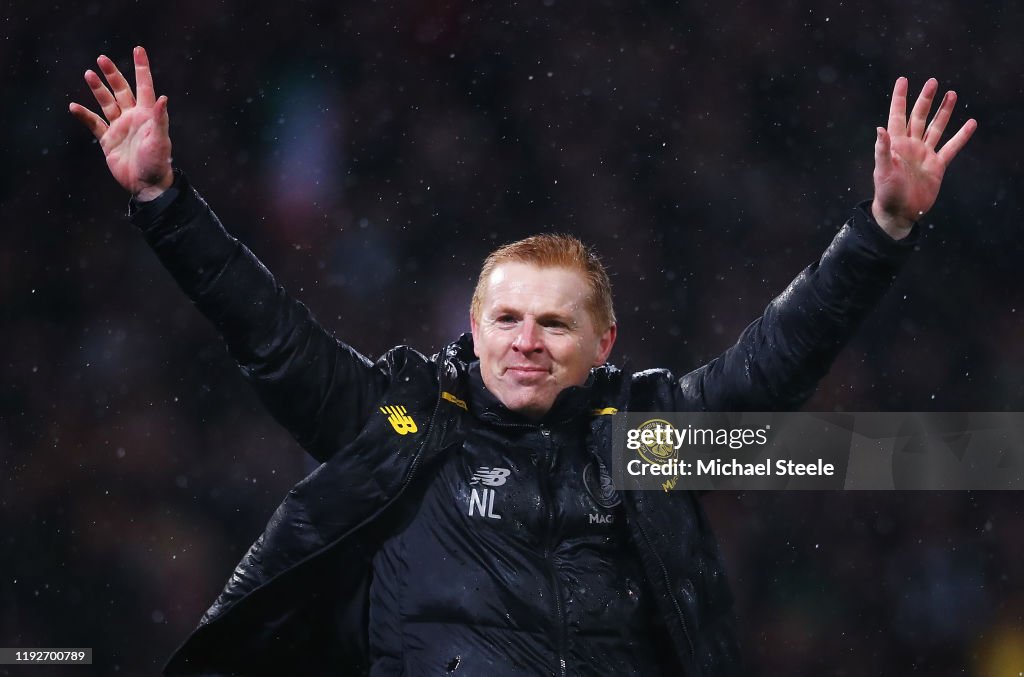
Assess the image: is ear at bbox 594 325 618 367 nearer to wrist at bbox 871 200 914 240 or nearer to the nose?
the nose

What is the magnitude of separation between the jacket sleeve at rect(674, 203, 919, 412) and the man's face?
0.36 m

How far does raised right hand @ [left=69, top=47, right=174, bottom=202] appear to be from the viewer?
300cm

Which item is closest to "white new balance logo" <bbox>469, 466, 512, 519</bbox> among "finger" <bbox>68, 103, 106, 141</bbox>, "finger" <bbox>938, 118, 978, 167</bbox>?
"finger" <bbox>68, 103, 106, 141</bbox>

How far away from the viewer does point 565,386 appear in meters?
3.34

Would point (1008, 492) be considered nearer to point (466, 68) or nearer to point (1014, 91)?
point (1014, 91)

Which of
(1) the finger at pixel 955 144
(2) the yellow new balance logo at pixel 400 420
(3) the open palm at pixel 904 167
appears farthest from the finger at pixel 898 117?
(2) the yellow new balance logo at pixel 400 420

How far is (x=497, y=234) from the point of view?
620 cm

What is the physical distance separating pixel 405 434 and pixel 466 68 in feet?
11.9

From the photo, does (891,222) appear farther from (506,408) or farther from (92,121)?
(92,121)

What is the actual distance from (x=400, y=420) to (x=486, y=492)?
30 centimetres

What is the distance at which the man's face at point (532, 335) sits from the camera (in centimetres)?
329

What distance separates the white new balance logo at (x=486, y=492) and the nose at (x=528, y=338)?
336 mm

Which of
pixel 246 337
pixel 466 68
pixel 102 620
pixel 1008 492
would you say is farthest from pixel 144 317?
pixel 1008 492

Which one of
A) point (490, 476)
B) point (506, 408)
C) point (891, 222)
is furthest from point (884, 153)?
point (490, 476)
